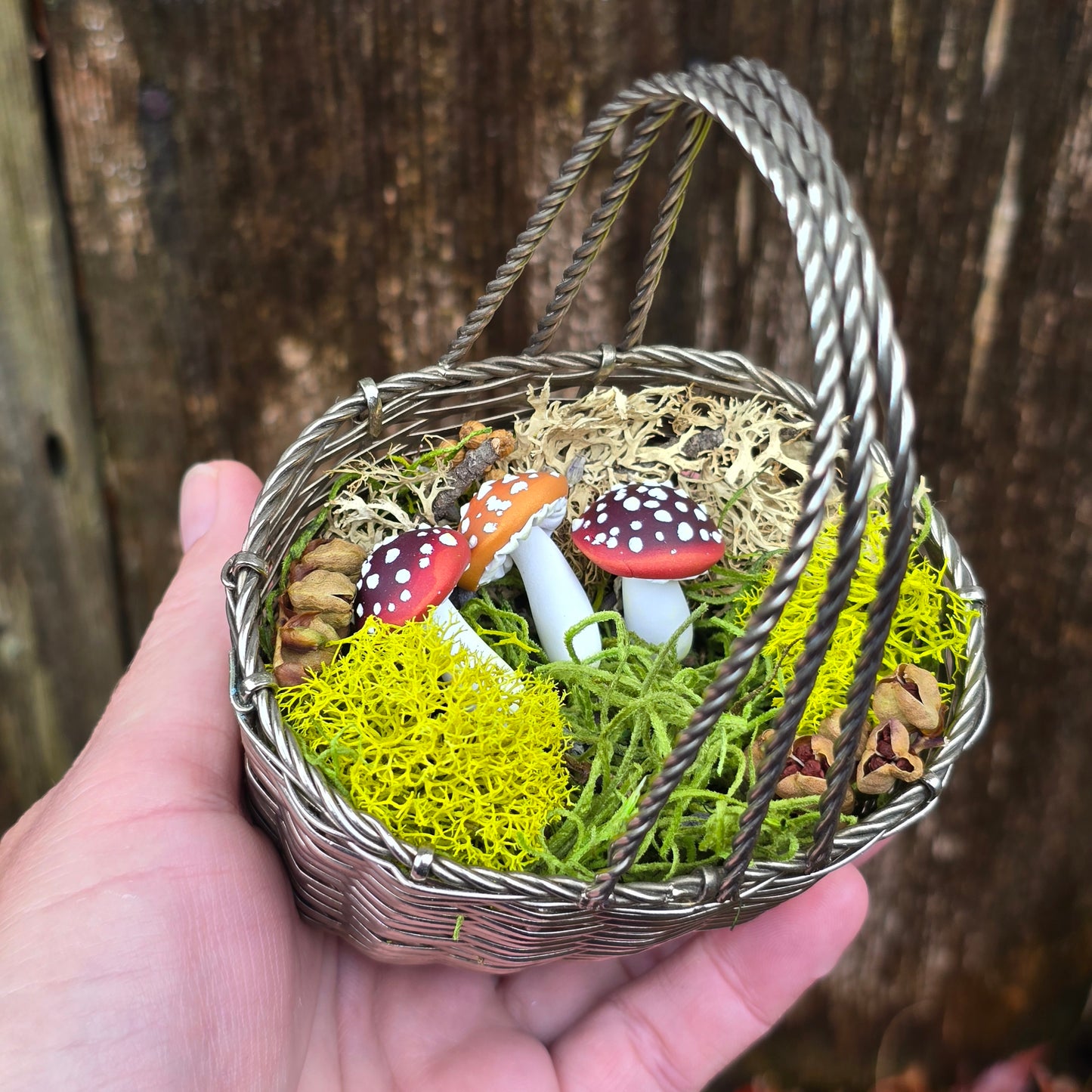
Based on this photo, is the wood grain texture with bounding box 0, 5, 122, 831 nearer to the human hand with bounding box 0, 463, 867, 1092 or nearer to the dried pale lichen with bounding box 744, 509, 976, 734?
the human hand with bounding box 0, 463, 867, 1092

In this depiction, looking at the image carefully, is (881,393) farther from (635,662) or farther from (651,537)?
(635,662)

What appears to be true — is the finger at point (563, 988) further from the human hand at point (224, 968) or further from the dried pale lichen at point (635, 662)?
the dried pale lichen at point (635, 662)

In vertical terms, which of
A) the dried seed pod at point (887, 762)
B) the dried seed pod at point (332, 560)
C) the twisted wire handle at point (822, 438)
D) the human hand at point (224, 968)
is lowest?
the human hand at point (224, 968)

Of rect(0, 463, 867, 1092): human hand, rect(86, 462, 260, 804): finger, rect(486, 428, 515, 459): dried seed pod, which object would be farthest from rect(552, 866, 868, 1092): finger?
rect(486, 428, 515, 459): dried seed pod

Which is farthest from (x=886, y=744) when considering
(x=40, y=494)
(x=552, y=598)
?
(x=40, y=494)

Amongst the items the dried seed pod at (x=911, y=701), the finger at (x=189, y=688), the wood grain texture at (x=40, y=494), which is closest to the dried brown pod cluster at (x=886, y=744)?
the dried seed pod at (x=911, y=701)
